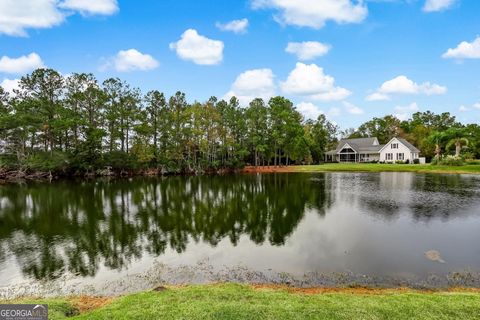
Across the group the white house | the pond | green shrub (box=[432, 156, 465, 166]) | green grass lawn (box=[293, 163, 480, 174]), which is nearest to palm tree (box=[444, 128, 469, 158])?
green shrub (box=[432, 156, 465, 166])

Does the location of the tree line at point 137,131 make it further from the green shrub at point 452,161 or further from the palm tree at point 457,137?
the green shrub at point 452,161

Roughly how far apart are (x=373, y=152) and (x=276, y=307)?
233ft

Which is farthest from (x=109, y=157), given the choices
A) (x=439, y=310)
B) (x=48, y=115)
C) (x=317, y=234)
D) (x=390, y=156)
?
(x=390, y=156)

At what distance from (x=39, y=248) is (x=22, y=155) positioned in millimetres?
40211

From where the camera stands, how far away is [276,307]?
627 centimetres

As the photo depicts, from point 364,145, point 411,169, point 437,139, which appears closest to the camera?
point 411,169

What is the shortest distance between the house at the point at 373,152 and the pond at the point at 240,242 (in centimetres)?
4539

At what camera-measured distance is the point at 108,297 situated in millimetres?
8516

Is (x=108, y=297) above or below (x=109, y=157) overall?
below

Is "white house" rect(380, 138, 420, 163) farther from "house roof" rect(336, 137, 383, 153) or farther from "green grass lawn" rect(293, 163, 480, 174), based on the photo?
"green grass lawn" rect(293, 163, 480, 174)

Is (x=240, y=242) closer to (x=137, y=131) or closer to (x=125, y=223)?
(x=125, y=223)

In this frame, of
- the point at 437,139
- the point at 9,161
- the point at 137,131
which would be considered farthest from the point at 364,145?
the point at 9,161

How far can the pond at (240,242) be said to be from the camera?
9.86 meters

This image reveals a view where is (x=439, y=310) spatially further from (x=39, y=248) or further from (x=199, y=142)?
(x=199, y=142)
